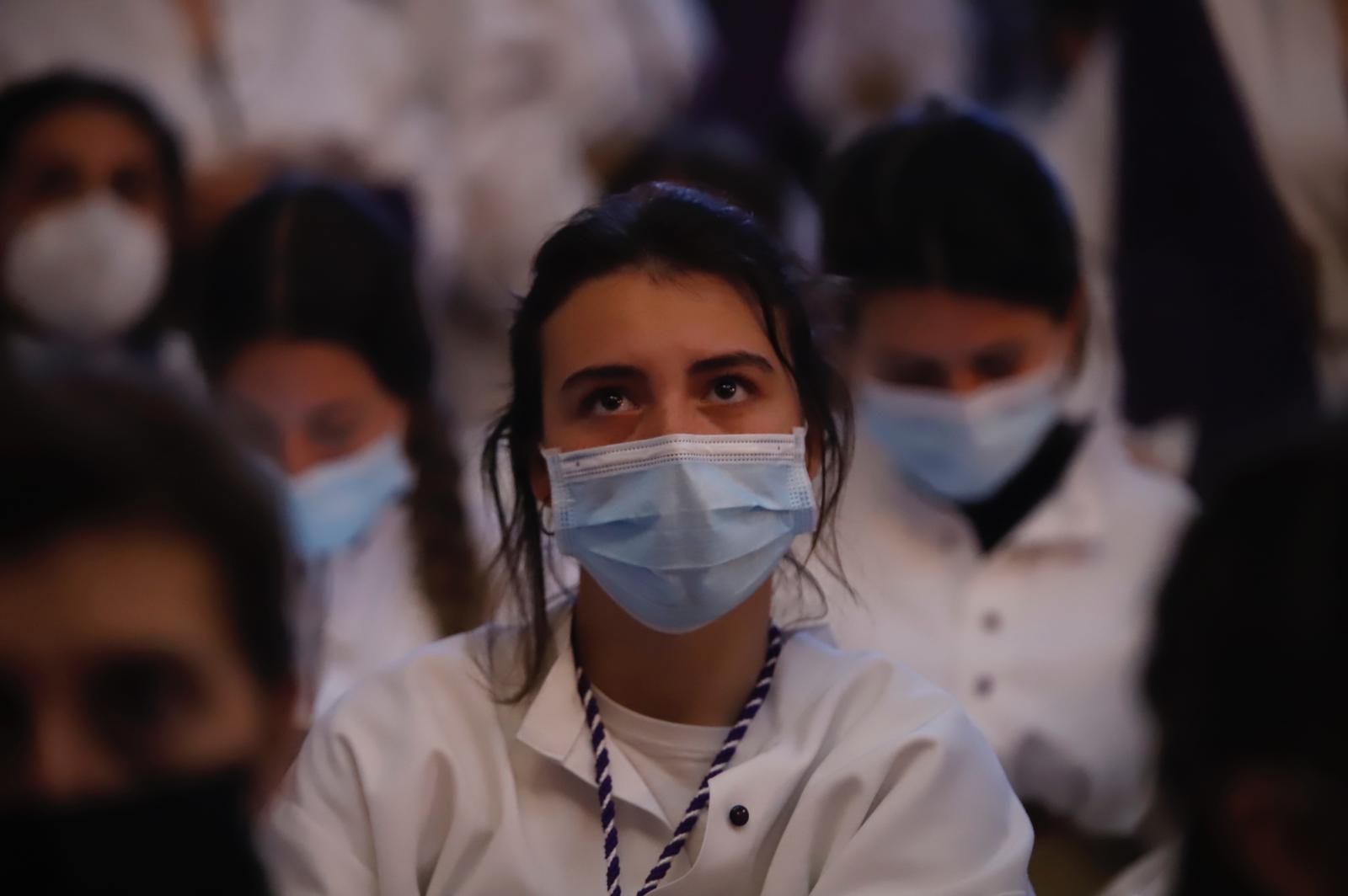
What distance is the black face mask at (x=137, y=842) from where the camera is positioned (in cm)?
72

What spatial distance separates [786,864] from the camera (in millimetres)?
1293

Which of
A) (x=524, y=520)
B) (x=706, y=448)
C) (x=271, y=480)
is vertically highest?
(x=271, y=480)

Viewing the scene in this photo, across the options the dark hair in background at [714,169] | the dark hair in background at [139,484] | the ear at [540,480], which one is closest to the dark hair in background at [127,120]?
the dark hair in background at [714,169]

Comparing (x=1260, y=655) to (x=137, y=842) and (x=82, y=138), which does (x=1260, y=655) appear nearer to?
(x=137, y=842)

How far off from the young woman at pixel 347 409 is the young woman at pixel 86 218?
1.17 feet

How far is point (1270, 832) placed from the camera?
836mm

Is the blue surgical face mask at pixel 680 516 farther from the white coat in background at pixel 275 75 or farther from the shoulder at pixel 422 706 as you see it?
the white coat in background at pixel 275 75

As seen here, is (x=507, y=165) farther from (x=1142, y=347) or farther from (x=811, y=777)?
(x=811, y=777)

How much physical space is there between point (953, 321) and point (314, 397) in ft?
3.63

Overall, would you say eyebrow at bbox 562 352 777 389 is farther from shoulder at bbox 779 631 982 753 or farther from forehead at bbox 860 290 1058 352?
forehead at bbox 860 290 1058 352

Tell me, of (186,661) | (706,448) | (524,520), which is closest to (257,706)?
(186,661)

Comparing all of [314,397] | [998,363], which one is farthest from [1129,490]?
[314,397]

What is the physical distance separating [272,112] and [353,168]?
0.26 metres

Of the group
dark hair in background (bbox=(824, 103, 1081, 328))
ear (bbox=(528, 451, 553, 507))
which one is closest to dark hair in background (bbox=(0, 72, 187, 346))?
dark hair in background (bbox=(824, 103, 1081, 328))
